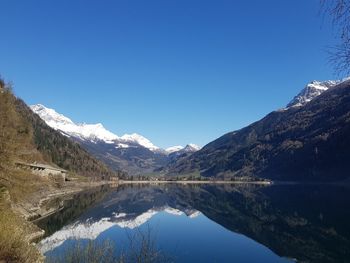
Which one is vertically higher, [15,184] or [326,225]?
[15,184]

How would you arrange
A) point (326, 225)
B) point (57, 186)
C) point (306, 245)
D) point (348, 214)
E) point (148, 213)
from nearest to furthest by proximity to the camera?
1. point (306, 245)
2. point (326, 225)
3. point (348, 214)
4. point (148, 213)
5. point (57, 186)

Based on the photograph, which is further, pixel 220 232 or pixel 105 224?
pixel 105 224

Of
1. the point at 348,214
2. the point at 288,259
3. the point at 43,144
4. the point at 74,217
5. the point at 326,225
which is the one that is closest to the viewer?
the point at 288,259

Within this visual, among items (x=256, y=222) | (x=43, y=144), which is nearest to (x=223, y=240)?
(x=256, y=222)

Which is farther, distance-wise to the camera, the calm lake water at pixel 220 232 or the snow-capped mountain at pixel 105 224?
the snow-capped mountain at pixel 105 224

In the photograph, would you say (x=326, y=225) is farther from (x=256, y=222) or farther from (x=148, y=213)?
(x=148, y=213)

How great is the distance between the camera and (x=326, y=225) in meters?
66.9

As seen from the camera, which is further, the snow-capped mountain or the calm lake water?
the snow-capped mountain

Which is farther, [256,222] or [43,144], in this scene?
[43,144]

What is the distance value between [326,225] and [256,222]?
11.6 metres

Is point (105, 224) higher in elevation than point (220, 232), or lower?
higher

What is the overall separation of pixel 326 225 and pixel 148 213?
34961 mm

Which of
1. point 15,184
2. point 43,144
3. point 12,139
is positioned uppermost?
point 43,144

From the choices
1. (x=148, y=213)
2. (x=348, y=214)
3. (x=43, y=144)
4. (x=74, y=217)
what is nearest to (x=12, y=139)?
(x=74, y=217)
